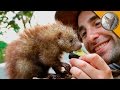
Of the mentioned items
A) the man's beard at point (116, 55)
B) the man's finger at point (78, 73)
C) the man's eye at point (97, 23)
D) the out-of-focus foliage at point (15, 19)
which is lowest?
the man's finger at point (78, 73)

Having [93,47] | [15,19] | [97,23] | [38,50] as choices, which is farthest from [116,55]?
[15,19]

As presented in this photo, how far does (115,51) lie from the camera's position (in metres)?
5.22

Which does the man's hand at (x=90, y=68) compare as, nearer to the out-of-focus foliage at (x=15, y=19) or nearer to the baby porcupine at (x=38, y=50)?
the baby porcupine at (x=38, y=50)

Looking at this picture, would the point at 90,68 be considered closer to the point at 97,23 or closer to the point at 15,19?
the point at 97,23

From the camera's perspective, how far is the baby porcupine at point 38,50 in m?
5.11

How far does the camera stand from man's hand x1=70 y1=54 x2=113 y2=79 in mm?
5141

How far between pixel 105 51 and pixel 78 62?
30 centimetres

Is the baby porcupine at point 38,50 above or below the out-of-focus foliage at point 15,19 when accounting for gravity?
below

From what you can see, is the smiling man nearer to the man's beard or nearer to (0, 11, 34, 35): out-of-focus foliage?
the man's beard

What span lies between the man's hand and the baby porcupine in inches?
5.5

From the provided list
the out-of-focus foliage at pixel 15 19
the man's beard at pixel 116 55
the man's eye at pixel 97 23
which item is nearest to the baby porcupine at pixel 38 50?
the out-of-focus foliage at pixel 15 19

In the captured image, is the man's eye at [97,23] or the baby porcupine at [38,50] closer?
the baby porcupine at [38,50]
